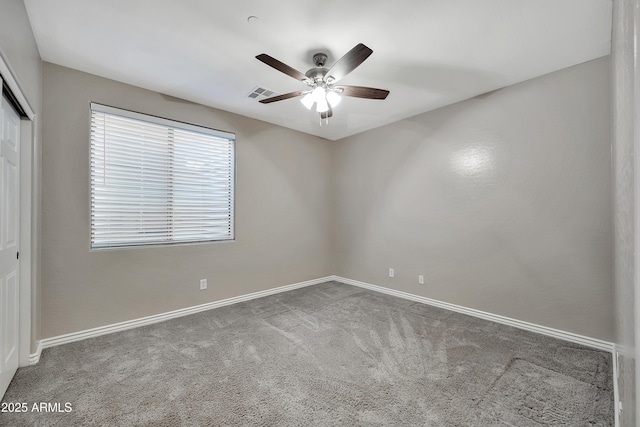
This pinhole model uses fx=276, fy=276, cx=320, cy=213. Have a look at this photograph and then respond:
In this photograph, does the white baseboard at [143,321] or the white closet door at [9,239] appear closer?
the white closet door at [9,239]

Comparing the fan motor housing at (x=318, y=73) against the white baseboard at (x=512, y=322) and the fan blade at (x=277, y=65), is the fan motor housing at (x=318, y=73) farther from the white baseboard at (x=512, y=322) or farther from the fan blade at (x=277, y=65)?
the white baseboard at (x=512, y=322)

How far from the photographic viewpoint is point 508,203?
9.98ft

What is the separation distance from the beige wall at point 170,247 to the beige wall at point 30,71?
161mm

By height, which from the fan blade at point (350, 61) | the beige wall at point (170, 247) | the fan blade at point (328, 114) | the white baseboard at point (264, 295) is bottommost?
the white baseboard at point (264, 295)

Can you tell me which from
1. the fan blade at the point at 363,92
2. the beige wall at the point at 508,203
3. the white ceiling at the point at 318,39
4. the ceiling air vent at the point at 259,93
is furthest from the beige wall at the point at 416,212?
the fan blade at the point at 363,92

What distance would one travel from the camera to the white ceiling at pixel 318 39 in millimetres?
1947

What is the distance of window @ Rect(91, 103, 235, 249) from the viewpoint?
289 centimetres

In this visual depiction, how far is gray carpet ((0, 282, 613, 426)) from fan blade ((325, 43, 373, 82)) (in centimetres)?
233

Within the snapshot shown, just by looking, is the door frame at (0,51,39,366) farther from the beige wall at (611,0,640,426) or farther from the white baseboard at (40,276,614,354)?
the beige wall at (611,0,640,426)

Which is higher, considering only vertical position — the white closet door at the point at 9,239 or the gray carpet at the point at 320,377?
the white closet door at the point at 9,239

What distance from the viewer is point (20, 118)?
7.09 ft

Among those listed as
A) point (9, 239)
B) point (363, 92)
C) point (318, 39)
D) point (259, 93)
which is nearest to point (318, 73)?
point (318, 39)

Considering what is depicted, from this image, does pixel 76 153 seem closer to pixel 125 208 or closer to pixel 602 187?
pixel 125 208

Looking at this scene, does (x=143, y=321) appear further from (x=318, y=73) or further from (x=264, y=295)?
(x=318, y=73)
